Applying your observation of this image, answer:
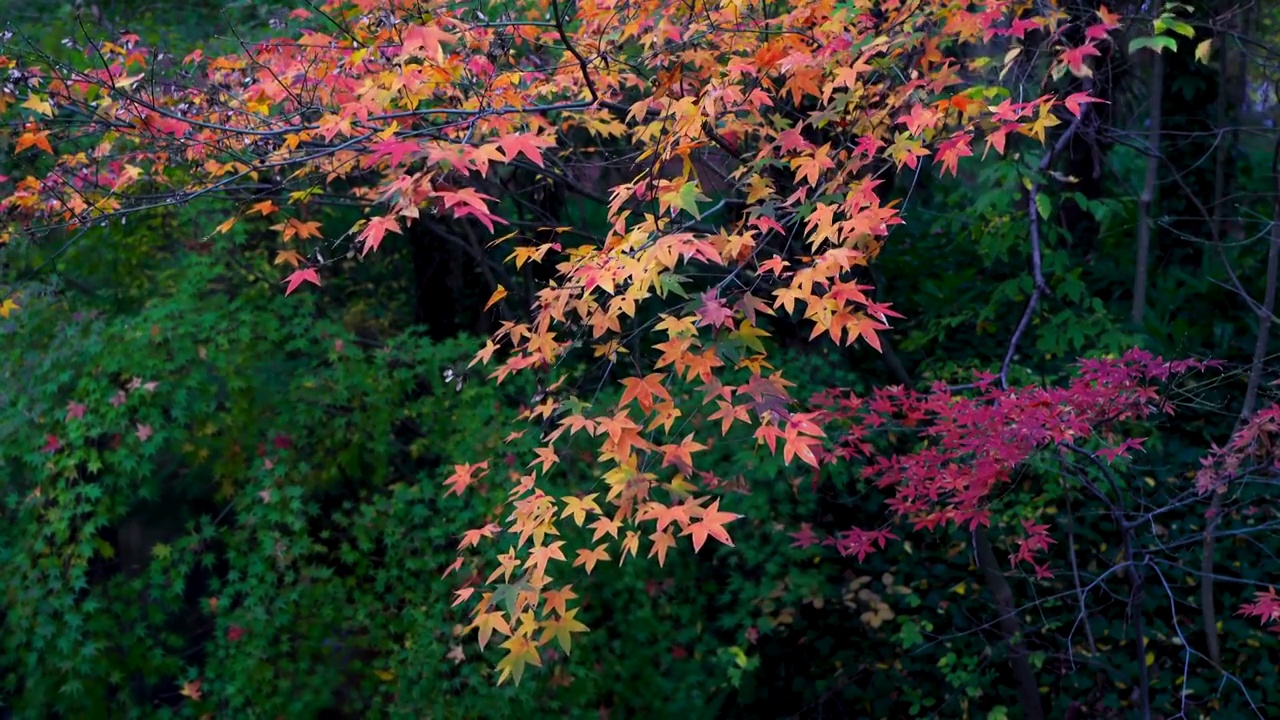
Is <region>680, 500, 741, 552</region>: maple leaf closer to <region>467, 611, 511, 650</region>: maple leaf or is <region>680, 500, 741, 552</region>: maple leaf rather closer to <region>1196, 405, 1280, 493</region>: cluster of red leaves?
<region>467, 611, 511, 650</region>: maple leaf

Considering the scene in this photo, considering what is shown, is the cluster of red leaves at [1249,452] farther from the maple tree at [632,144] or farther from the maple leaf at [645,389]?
the maple leaf at [645,389]

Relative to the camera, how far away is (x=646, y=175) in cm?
348

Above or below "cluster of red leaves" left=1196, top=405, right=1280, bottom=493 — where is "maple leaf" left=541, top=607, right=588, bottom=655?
above

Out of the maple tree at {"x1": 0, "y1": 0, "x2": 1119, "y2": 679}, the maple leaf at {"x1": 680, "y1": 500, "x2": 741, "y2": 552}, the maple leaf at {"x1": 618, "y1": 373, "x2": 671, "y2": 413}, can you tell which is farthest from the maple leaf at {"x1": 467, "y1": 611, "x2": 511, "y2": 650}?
the maple leaf at {"x1": 618, "y1": 373, "x2": 671, "y2": 413}

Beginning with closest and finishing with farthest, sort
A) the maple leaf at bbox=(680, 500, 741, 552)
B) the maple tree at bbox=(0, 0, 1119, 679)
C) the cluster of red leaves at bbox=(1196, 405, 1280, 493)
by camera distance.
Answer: the maple leaf at bbox=(680, 500, 741, 552) → the maple tree at bbox=(0, 0, 1119, 679) → the cluster of red leaves at bbox=(1196, 405, 1280, 493)

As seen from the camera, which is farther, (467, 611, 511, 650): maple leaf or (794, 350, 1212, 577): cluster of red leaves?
(794, 350, 1212, 577): cluster of red leaves

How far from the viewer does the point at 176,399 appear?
5066 mm

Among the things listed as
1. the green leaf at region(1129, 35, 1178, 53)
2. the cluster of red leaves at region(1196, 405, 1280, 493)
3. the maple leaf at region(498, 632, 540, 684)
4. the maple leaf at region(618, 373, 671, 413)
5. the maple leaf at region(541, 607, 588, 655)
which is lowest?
the cluster of red leaves at region(1196, 405, 1280, 493)

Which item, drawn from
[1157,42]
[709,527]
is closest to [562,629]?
[709,527]

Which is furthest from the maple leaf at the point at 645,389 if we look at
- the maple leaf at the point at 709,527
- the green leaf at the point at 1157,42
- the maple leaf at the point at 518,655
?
the green leaf at the point at 1157,42

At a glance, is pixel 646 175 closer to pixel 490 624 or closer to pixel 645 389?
pixel 645 389

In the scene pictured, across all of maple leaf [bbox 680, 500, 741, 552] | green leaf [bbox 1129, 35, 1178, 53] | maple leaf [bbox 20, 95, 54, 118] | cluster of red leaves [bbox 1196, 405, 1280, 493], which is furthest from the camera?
maple leaf [bbox 20, 95, 54, 118]

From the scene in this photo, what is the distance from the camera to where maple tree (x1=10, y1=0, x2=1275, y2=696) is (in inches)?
116

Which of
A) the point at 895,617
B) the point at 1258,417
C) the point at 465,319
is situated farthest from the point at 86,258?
the point at 1258,417
